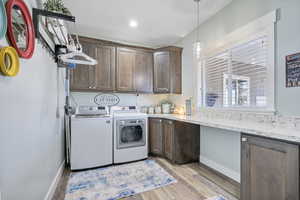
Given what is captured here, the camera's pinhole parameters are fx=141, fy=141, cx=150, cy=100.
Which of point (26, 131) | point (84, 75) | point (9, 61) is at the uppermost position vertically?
point (84, 75)

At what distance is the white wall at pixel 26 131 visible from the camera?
0.87m

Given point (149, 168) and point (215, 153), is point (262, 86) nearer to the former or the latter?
point (215, 153)

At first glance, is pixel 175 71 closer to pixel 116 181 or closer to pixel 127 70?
pixel 127 70

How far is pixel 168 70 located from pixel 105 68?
1.43 m

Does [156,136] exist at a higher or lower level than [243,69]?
lower

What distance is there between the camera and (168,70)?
332cm

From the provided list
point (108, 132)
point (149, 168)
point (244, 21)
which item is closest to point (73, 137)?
point (108, 132)

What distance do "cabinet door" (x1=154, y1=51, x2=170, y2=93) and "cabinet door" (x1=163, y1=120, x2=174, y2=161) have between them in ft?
2.87

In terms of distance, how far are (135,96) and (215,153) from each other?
217cm

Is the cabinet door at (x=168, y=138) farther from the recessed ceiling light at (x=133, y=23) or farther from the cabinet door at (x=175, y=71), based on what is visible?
the recessed ceiling light at (x=133, y=23)

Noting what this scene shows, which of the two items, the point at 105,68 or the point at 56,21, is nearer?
the point at 56,21

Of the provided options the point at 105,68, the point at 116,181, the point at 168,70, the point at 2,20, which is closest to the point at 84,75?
the point at 105,68

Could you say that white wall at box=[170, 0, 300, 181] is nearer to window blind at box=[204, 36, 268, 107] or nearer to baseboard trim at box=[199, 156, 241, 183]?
baseboard trim at box=[199, 156, 241, 183]

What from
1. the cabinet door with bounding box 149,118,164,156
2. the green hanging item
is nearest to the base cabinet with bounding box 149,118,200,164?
the cabinet door with bounding box 149,118,164,156
